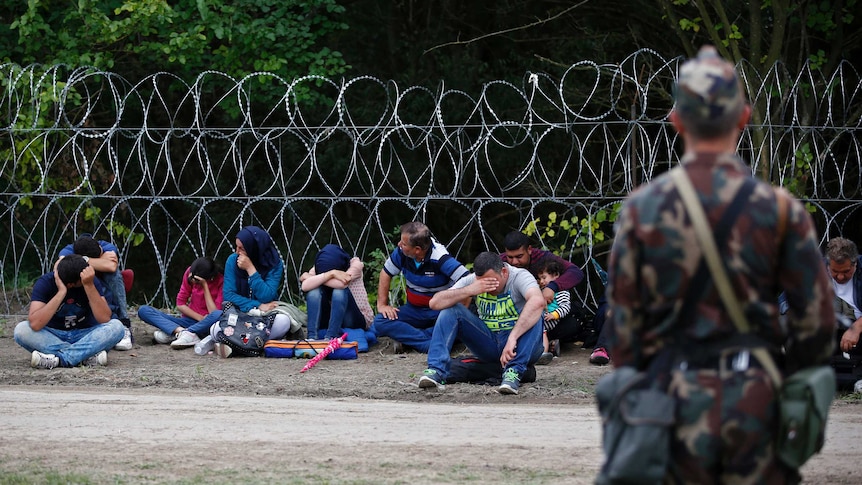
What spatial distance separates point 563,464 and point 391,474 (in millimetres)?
913

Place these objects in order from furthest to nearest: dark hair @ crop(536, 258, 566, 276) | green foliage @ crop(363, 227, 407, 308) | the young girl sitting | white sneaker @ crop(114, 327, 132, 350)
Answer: green foliage @ crop(363, 227, 407, 308) < white sneaker @ crop(114, 327, 132, 350) < dark hair @ crop(536, 258, 566, 276) < the young girl sitting

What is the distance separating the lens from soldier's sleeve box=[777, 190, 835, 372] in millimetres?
2963

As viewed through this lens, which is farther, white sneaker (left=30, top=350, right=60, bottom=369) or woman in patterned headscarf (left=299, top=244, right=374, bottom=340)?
woman in patterned headscarf (left=299, top=244, right=374, bottom=340)

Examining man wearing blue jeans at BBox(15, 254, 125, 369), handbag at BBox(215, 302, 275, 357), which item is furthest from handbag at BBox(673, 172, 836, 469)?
handbag at BBox(215, 302, 275, 357)

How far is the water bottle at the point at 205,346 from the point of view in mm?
9656

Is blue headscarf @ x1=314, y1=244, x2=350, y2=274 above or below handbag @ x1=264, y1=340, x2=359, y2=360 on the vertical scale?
above

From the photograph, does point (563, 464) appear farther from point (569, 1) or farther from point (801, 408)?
point (569, 1)

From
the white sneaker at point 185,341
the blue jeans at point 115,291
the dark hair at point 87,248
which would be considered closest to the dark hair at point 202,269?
the white sneaker at point 185,341

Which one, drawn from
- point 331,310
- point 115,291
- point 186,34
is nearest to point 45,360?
point 115,291

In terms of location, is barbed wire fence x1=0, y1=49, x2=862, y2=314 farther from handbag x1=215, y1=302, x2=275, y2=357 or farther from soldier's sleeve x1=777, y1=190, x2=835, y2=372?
soldier's sleeve x1=777, y1=190, x2=835, y2=372

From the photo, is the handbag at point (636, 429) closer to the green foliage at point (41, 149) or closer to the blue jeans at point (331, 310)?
the blue jeans at point (331, 310)

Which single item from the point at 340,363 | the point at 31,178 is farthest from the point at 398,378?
the point at 31,178

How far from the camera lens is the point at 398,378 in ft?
27.8

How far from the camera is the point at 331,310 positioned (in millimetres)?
9594
